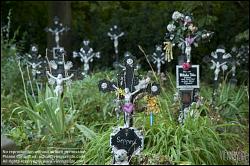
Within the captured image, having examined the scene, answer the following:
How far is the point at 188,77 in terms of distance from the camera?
579 cm

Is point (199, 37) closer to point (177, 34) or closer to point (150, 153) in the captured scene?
point (177, 34)

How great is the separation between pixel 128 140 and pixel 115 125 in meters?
0.84

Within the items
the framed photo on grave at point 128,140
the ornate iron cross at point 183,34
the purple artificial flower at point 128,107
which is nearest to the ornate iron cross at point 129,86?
the purple artificial flower at point 128,107

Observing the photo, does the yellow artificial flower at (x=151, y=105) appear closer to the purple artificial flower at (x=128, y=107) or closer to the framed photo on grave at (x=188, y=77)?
the purple artificial flower at (x=128, y=107)

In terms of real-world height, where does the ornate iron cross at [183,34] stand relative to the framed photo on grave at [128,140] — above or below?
above

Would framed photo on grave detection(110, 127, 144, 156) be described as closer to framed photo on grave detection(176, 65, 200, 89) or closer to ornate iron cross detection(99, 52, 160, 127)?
ornate iron cross detection(99, 52, 160, 127)

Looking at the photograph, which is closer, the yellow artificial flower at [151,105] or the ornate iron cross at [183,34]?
the yellow artificial flower at [151,105]

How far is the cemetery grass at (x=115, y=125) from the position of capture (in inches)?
188

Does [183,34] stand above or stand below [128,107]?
above

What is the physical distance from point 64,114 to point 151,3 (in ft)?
25.8

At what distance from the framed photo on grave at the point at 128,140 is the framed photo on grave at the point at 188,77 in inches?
47.9

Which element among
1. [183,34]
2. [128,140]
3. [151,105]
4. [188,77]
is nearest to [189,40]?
[183,34]

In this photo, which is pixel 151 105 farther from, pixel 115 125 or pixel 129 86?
pixel 115 125

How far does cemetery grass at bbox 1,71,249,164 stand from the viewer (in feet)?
15.7
